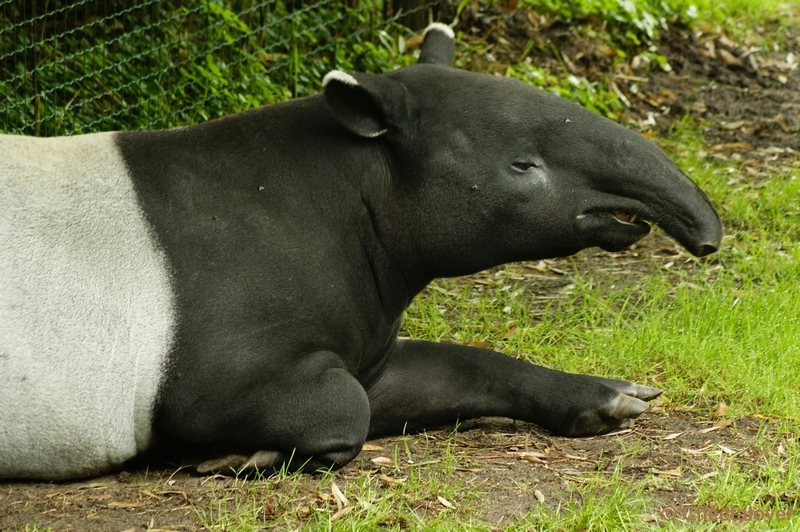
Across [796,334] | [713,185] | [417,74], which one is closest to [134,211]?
[417,74]

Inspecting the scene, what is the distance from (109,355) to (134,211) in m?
0.57

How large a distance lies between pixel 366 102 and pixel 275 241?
64 centimetres

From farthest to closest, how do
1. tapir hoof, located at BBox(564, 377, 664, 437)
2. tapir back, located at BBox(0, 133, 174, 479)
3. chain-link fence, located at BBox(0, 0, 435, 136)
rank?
chain-link fence, located at BBox(0, 0, 435, 136) → tapir hoof, located at BBox(564, 377, 664, 437) → tapir back, located at BBox(0, 133, 174, 479)

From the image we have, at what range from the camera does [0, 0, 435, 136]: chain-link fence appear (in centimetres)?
625

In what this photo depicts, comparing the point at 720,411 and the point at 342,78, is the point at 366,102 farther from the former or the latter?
the point at 720,411

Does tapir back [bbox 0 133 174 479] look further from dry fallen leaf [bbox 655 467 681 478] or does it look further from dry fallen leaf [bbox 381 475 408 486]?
dry fallen leaf [bbox 655 467 681 478]

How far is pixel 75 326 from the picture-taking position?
3.71m

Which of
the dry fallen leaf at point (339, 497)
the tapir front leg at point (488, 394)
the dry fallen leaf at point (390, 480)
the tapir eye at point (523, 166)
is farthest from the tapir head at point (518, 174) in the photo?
the dry fallen leaf at point (339, 497)

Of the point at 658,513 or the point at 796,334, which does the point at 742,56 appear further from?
the point at 658,513

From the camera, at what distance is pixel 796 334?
5.04m

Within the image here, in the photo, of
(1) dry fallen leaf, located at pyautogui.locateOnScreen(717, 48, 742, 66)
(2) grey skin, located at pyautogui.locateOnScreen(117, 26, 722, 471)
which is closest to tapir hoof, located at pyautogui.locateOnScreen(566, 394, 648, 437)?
(2) grey skin, located at pyautogui.locateOnScreen(117, 26, 722, 471)

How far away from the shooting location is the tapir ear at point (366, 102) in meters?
3.79

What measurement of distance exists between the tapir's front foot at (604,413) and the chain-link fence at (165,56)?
3.65m

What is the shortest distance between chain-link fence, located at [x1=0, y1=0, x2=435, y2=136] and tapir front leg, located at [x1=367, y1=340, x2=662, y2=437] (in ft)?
10.1
